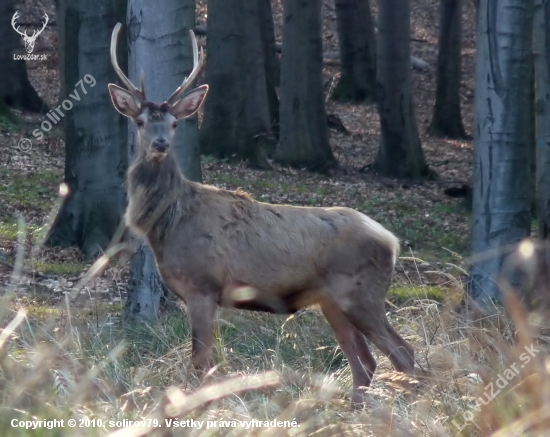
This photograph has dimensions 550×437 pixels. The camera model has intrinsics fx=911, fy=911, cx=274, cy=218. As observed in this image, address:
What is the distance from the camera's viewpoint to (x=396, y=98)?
65.5 feet

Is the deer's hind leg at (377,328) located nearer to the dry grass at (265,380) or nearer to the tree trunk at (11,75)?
the dry grass at (265,380)

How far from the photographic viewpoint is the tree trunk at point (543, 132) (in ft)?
29.2

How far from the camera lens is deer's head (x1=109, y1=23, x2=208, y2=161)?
7.54m

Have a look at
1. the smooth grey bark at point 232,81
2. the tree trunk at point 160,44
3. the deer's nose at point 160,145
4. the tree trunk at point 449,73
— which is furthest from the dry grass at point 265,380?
the tree trunk at point 449,73

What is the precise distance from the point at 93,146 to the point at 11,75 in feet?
32.0

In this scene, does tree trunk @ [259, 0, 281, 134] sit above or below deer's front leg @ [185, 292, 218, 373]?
above

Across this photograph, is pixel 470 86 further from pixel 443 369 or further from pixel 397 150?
pixel 443 369

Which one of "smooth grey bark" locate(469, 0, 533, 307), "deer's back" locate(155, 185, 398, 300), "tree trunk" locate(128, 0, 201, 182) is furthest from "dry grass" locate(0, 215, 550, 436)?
"tree trunk" locate(128, 0, 201, 182)

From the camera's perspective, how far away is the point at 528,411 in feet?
16.6

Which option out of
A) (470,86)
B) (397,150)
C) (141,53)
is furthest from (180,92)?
(470,86)

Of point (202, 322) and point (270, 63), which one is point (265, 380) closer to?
point (202, 322)

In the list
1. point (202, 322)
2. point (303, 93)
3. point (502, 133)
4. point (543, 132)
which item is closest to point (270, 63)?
point (303, 93)

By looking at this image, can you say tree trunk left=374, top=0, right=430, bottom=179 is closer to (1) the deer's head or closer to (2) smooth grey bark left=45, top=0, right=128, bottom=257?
(2) smooth grey bark left=45, top=0, right=128, bottom=257

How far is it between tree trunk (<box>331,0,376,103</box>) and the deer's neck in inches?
767
